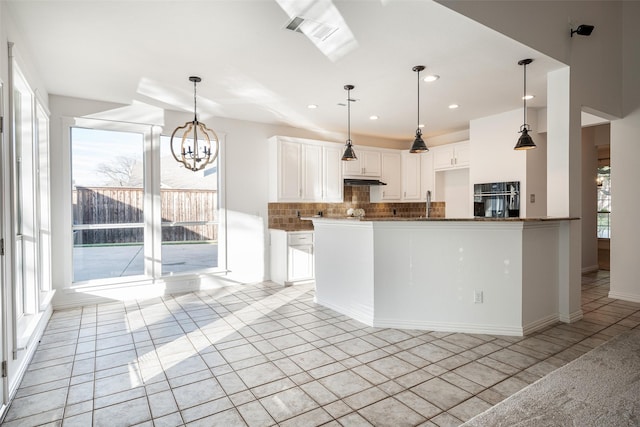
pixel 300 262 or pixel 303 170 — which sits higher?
pixel 303 170

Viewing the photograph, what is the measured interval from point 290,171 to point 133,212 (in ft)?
7.94

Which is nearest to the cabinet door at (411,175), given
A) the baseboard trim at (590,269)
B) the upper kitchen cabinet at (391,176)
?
the upper kitchen cabinet at (391,176)

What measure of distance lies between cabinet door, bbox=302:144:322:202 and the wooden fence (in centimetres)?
152

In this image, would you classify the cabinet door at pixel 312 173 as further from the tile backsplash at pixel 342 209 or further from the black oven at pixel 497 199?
the black oven at pixel 497 199

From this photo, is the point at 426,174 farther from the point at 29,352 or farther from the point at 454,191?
the point at 29,352

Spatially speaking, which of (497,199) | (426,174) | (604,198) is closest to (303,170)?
(426,174)

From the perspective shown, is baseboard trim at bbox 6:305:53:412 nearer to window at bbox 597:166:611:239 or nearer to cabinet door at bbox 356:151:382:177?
cabinet door at bbox 356:151:382:177

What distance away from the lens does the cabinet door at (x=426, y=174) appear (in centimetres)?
694

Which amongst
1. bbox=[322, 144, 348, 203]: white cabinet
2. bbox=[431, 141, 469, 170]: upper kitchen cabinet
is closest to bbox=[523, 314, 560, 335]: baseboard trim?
bbox=[431, 141, 469, 170]: upper kitchen cabinet

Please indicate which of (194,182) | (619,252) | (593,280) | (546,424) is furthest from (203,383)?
(593,280)

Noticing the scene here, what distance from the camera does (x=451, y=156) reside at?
6492 mm

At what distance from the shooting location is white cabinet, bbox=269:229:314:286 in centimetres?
558

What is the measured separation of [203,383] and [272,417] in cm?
68

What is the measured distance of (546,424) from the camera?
1.85 metres
